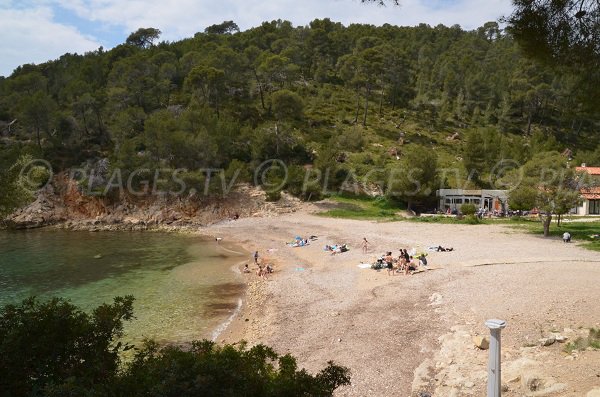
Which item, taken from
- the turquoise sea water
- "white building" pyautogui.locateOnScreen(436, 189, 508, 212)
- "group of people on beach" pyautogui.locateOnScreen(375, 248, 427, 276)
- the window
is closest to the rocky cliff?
the turquoise sea water

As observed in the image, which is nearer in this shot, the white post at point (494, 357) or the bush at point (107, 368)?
the bush at point (107, 368)

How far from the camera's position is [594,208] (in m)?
45.4

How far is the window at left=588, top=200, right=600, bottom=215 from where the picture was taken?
45.1m

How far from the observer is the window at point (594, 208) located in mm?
45131

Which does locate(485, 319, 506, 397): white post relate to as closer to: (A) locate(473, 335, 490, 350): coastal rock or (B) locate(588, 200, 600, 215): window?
(A) locate(473, 335, 490, 350): coastal rock

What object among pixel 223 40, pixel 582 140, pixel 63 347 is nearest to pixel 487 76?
pixel 582 140

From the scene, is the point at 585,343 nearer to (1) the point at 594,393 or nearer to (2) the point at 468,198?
(1) the point at 594,393

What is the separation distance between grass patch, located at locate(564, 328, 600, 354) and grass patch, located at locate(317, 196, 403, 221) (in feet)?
98.1

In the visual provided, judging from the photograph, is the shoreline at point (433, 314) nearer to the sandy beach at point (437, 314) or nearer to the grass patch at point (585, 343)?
the sandy beach at point (437, 314)

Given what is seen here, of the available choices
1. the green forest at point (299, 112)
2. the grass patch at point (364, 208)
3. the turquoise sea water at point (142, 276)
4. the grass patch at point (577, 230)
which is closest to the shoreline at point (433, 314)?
the turquoise sea water at point (142, 276)

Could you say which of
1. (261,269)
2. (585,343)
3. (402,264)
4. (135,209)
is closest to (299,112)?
(135,209)

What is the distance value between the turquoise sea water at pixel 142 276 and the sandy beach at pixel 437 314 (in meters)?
1.91

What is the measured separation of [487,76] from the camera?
82.2m

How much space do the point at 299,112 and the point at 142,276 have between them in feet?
137
